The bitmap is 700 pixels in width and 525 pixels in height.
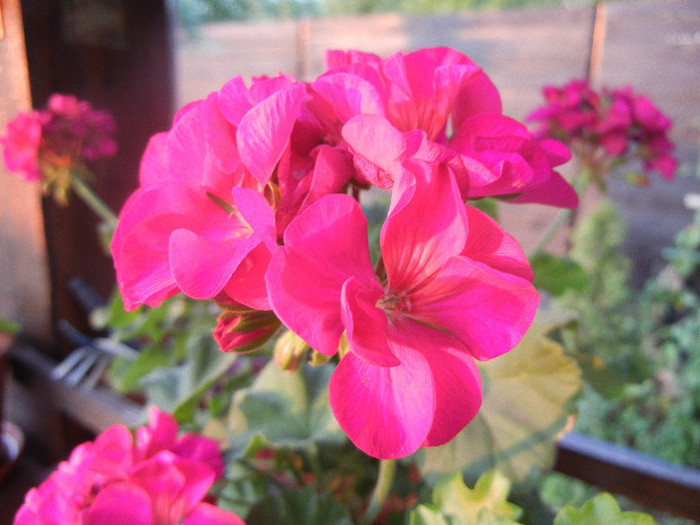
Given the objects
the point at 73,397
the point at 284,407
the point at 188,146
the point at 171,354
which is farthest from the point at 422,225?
the point at 73,397

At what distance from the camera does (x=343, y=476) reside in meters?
0.51

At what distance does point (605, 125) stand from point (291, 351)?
2.00 feet

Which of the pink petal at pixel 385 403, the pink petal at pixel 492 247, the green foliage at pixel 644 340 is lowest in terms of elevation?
the green foliage at pixel 644 340

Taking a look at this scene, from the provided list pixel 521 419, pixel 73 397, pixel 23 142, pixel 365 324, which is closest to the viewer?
pixel 365 324

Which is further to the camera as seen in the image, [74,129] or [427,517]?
[74,129]

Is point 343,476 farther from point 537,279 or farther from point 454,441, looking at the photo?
point 537,279

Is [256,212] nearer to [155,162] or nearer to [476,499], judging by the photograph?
[155,162]

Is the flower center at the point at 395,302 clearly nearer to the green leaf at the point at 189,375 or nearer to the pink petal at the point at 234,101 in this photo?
the pink petal at the point at 234,101

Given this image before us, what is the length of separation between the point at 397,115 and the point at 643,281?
1673 millimetres

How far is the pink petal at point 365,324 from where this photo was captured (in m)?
0.19

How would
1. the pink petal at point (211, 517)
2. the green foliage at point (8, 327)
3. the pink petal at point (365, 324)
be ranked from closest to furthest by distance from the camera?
the pink petal at point (365, 324) → the pink petal at point (211, 517) → the green foliage at point (8, 327)

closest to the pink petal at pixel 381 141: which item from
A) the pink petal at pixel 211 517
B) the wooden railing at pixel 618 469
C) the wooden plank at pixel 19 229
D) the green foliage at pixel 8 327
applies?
the pink petal at pixel 211 517

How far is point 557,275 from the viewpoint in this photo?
0.64 m

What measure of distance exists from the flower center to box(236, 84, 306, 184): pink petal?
8cm
